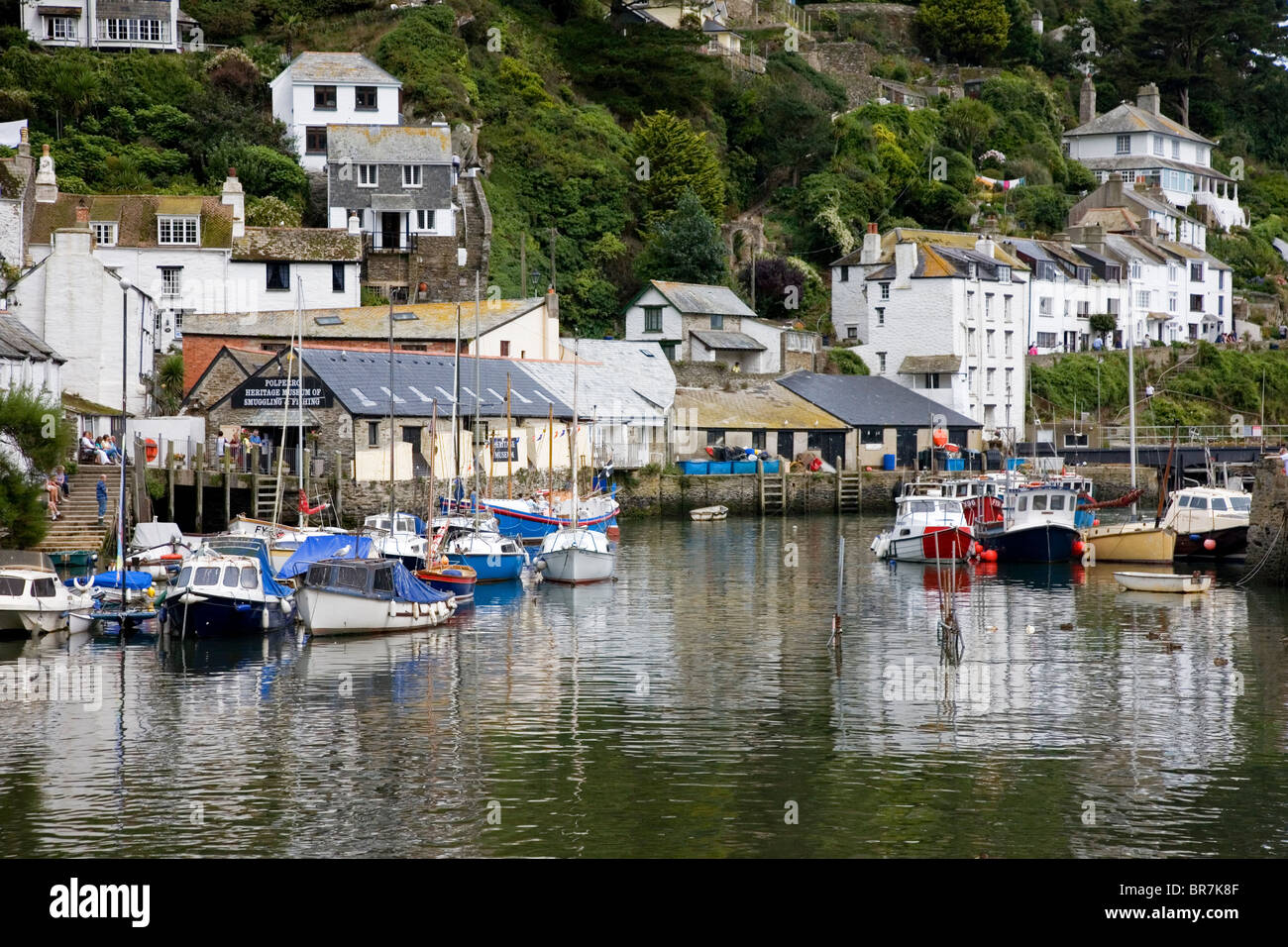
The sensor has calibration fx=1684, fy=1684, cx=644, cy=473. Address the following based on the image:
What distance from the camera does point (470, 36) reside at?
337 feet

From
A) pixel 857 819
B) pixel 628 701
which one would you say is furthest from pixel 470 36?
pixel 857 819

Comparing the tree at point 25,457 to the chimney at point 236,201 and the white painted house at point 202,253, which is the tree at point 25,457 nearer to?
the white painted house at point 202,253

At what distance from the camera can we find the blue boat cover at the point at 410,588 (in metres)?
40.1

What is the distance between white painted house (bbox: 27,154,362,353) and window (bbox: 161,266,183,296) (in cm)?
5

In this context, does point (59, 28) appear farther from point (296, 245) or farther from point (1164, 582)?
point (1164, 582)

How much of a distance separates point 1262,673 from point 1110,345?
7828cm

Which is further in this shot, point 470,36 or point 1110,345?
point 1110,345

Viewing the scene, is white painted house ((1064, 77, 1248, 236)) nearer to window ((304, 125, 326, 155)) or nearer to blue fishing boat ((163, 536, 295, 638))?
window ((304, 125, 326, 155))

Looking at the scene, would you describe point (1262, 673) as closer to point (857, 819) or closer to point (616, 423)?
point (857, 819)

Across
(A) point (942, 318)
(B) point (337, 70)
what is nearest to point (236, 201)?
(B) point (337, 70)

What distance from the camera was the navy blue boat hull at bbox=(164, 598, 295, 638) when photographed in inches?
1495

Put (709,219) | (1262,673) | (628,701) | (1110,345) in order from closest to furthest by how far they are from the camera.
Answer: (628,701) → (1262,673) → (709,219) → (1110,345)

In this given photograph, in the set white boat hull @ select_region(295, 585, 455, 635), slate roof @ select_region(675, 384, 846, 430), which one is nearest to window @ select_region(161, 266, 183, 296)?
slate roof @ select_region(675, 384, 846, 430)

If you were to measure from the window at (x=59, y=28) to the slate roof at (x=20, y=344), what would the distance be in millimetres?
40871
